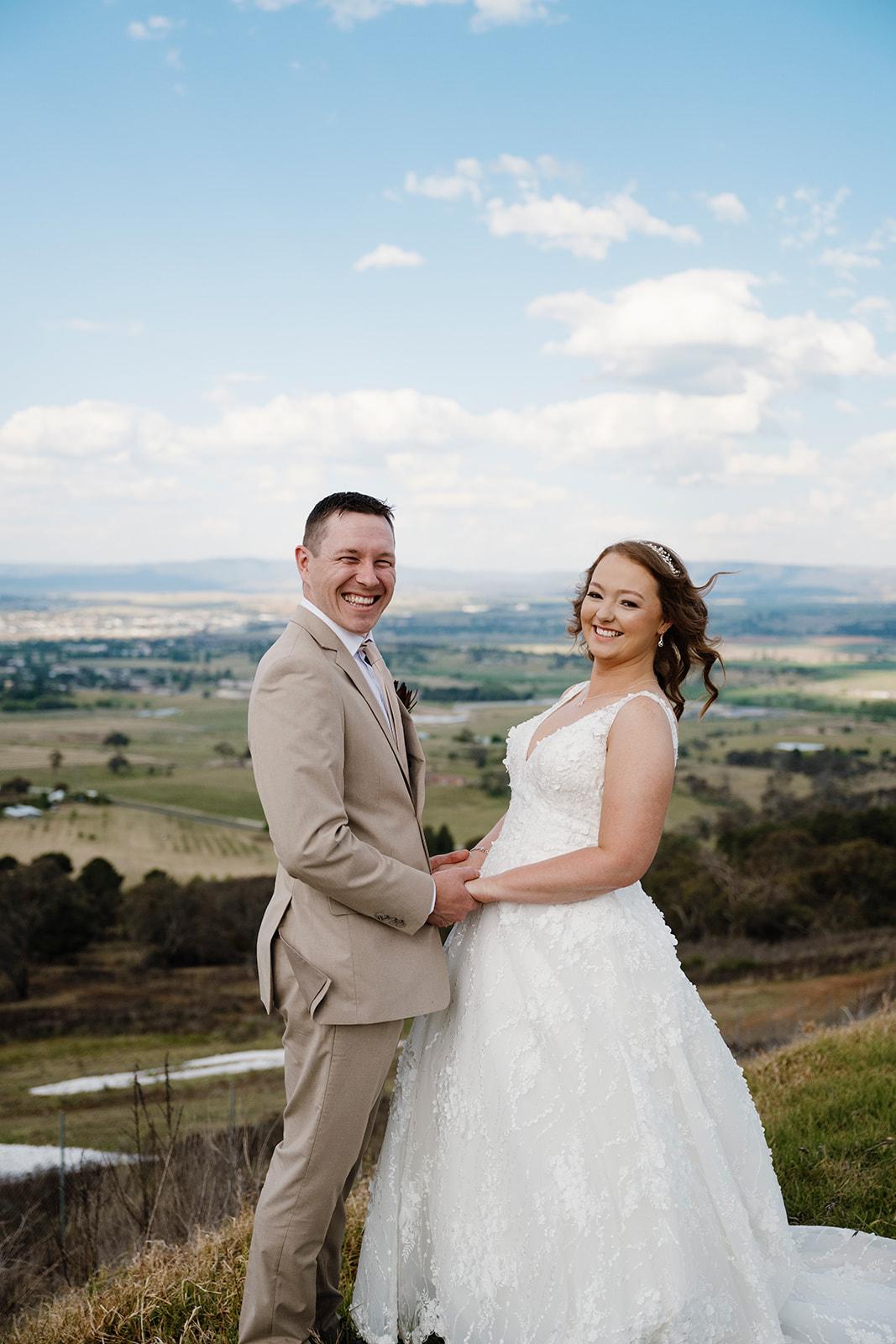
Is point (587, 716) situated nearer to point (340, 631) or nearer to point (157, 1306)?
point (340, 631)

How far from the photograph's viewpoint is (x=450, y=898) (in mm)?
3330

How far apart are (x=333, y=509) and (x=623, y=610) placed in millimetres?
1025


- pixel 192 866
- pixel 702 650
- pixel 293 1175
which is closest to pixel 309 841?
pixel 293 1175

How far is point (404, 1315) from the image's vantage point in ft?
11.3

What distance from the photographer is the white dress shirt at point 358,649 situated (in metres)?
3.29

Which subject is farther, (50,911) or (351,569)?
(50,911)

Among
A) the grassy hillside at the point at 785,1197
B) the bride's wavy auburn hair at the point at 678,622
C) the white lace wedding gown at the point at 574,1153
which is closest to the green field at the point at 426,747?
the grassy hillside at the point at 785,1197

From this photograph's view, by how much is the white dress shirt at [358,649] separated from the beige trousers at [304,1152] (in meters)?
0.49

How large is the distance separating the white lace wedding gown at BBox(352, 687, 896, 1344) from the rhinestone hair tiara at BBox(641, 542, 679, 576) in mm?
478

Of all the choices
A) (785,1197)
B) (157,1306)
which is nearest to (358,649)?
(157,1306)

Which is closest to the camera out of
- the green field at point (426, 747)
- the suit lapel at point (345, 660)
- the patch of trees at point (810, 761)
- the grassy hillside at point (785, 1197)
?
the suit lapel at point (345, 660)

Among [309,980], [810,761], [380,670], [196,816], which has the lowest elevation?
[196,816]

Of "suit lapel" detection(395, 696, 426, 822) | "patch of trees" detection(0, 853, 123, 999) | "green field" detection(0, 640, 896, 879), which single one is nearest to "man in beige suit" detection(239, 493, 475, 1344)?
"suit lapel" detection(395, 696, 426, 822)

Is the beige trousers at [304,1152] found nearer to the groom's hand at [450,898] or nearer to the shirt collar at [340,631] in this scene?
the groom's hand at [450,898]
